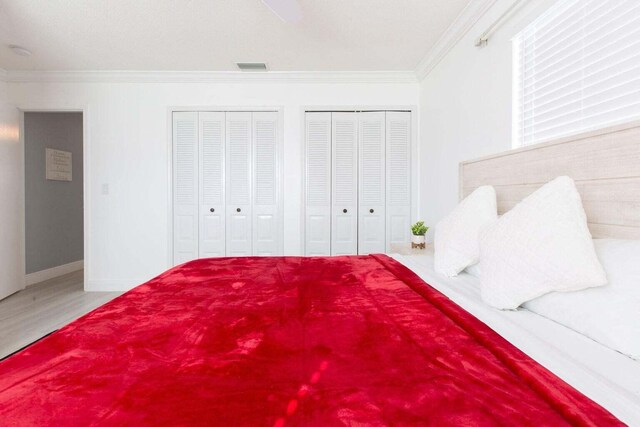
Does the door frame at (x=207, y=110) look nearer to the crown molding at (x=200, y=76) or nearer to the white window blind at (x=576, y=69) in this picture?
the crown molding at (x=200, y=76)

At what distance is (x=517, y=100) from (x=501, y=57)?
359mm

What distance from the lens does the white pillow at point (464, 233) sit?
1.61 m

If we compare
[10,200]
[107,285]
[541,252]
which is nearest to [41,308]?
[107,285]

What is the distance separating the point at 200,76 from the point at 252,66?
637 millimetres

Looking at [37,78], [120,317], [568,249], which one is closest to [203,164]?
[37,78]

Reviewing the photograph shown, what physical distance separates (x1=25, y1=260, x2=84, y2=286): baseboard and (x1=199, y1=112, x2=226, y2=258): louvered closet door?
88.9 inches

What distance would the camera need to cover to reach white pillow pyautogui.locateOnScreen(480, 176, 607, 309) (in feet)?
3.34

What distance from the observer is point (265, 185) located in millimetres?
3729

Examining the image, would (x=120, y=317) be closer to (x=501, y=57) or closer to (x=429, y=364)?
(x=429, y=364)

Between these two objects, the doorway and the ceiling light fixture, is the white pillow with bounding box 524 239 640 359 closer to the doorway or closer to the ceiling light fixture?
the ceiling light fixture

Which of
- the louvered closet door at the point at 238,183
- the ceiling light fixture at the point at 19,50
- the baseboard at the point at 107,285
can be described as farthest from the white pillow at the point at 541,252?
the ceiling light fixture at the point at 19,50

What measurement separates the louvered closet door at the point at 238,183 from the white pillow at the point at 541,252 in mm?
2866

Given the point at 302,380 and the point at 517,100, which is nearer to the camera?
the point at 302,380

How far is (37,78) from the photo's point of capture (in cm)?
361
